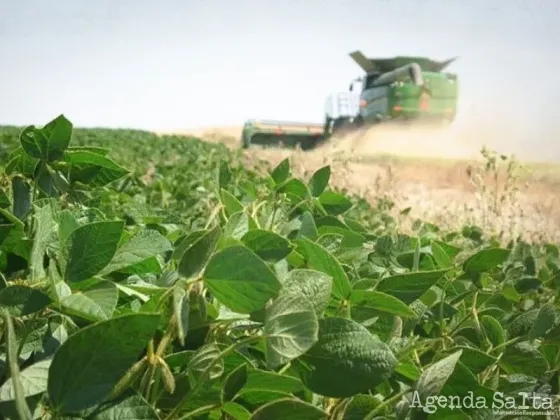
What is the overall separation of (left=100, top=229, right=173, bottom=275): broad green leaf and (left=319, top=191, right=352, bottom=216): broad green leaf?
0.55 meters

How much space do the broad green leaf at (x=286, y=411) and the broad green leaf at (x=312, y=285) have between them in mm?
98

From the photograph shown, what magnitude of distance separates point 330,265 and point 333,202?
2.02 feet

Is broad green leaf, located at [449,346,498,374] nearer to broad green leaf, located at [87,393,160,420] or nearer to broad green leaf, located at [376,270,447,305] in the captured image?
broad green leaf, located at [376,270,447,305]

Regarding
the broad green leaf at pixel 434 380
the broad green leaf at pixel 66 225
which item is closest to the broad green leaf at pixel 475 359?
the broad green leaf at pixel 434 380

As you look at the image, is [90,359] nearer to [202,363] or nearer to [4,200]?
[202,363]

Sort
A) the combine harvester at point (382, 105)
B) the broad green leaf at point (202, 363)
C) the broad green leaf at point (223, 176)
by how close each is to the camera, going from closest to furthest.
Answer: the broad green leaf at point (202, 363), the broad green leaf at point (223, 176), the combine harvester at point (382, 105)

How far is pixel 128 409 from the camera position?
521 millimetres

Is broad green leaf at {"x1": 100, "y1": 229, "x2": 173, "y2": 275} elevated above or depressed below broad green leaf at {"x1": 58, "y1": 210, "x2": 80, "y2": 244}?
below

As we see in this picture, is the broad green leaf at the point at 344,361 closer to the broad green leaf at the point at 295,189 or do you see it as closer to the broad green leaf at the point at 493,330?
the broad green leaf at the point at 493,330

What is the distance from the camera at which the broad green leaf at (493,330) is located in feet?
2.95

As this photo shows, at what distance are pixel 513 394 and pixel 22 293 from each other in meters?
0.54

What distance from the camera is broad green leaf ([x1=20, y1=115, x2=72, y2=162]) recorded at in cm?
83

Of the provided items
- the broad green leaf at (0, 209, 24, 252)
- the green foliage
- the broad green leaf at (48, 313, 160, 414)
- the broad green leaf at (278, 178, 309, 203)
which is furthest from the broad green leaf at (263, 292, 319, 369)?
the broad green leaf at (278, 178, 309, 203)

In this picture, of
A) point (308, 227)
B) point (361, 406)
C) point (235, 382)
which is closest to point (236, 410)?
point (235, 382)
